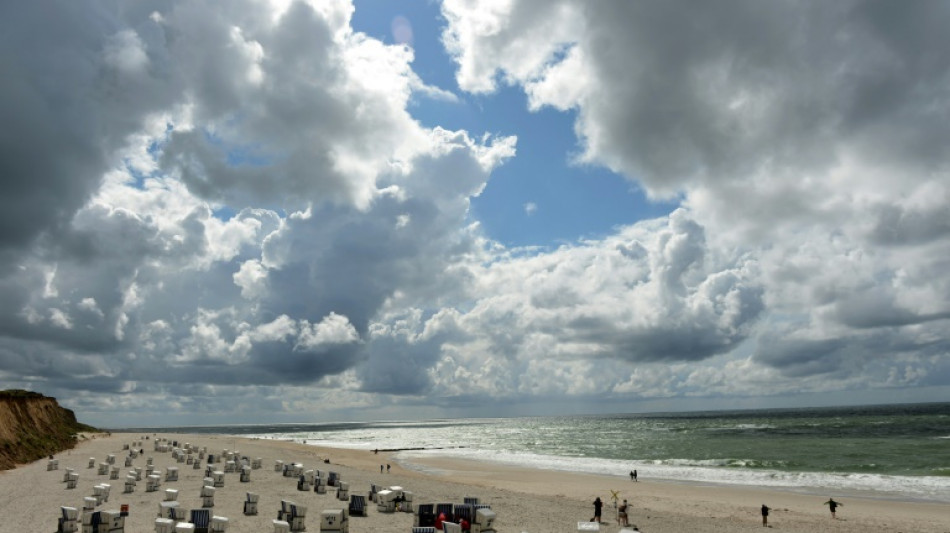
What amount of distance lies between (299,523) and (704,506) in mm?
23148

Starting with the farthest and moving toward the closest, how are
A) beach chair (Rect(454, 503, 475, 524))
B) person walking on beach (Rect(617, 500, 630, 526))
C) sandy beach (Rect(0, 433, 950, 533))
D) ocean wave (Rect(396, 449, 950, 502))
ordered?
1. ocean wave (Rect(396, 449, 950, 502))
2. person walking on beach (Rect(617, 500, 630, 526))
3. sandy beach (Rect(0, 433, 950, 533))
4. beach chair (Rect(454, 503, 475, 524))

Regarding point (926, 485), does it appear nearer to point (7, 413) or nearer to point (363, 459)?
point (363, 459)

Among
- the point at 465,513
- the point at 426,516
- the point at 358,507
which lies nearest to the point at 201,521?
the point at 358,507

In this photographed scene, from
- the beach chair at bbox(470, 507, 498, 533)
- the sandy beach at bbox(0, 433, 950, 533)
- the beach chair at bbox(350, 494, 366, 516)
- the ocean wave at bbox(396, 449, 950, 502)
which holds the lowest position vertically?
the ocean wave at bbox(396, 449, 950, 502)

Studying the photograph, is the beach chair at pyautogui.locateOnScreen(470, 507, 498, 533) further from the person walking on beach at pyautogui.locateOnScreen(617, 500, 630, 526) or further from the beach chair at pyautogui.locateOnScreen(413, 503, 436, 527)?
the person walking on beach at pyautogui.locateOnScreen(617, 500, 630, 526)

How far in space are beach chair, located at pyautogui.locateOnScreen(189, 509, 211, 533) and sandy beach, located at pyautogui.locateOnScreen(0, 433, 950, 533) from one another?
1.74 m

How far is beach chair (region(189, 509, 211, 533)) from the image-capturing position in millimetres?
21875

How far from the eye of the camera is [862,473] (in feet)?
155

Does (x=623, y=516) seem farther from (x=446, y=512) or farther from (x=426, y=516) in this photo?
(x=426, y=516)

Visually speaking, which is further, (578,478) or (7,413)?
(7,413)

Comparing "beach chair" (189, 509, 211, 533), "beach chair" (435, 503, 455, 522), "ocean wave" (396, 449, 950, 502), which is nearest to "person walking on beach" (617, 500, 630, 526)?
"beach chair" (435, 503, 455, 522)

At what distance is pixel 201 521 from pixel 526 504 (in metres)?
17.0

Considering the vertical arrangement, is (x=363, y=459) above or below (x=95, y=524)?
below

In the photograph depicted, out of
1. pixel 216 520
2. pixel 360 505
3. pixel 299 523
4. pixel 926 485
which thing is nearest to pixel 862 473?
pixel 926 485
